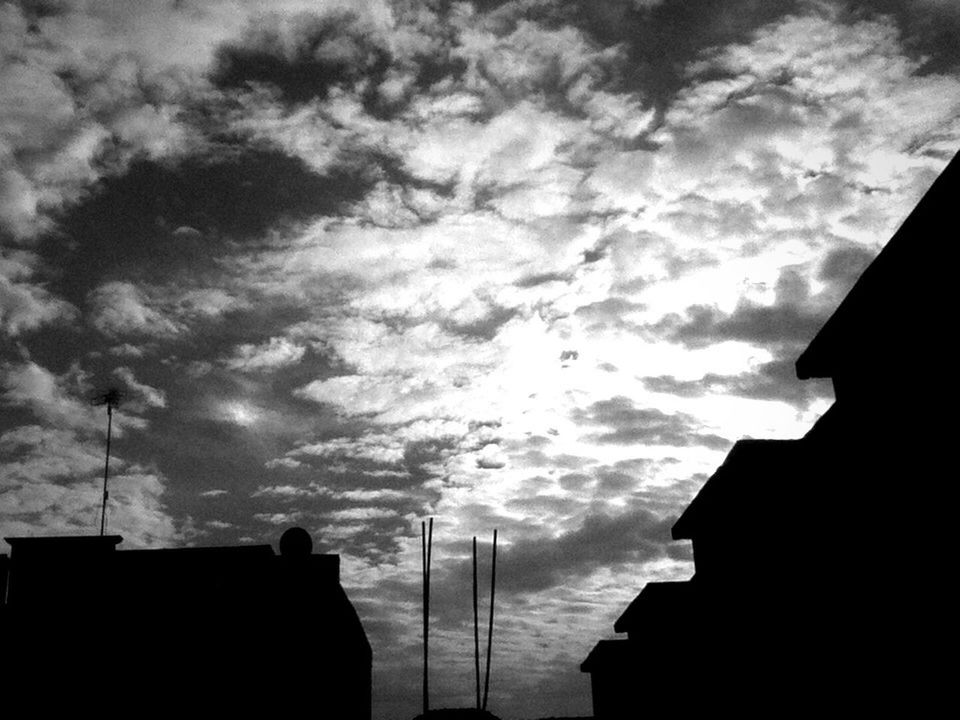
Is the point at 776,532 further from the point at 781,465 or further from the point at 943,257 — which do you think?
the point at 943,257

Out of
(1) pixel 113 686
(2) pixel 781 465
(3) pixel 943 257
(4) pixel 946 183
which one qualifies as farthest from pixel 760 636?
(1) pixel 113 686

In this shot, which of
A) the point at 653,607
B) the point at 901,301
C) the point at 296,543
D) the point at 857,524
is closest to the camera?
the point at 901,301

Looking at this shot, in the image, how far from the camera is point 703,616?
15188 mm

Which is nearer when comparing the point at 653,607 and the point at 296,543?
the point at 653,607

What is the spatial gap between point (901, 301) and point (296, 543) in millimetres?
24660

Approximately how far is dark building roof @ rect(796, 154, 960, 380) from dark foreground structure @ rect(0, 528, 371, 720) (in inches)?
795

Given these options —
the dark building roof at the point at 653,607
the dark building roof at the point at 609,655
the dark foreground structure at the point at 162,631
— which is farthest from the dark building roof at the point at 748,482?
the dark foreground structure at the point at 162,631

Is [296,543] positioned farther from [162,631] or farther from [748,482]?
[748,482]

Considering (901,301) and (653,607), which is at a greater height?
(901,301)

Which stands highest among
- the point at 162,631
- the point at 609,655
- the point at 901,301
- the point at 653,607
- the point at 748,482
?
the point at 901,301

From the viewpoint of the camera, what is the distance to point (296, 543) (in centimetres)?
3041

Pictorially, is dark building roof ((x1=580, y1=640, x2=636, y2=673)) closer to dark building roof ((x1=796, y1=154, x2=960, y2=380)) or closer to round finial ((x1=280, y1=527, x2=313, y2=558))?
round finial ((x1=280, y1=527, x2=313, y2=558))

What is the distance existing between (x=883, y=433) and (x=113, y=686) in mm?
22398

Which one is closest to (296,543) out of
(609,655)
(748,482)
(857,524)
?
(609,655)
